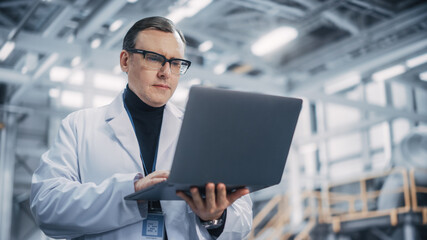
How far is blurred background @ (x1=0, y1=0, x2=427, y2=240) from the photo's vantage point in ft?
26.6

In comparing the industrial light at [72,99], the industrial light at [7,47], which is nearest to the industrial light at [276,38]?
the industrial light at [7,47]

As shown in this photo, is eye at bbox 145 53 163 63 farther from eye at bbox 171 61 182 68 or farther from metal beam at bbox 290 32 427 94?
metal beam at bbox 290 32 427 94

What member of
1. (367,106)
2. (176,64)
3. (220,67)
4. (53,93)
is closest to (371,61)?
(367,106)

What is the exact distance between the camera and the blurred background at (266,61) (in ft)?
26.6

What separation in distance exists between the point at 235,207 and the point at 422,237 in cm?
931

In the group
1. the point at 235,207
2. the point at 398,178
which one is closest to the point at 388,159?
the point at 398,178

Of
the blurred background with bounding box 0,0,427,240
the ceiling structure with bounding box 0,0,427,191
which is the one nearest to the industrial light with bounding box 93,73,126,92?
the blurred background with bounding box 0,0,427,240

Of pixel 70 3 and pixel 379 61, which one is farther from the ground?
pixel 70 3

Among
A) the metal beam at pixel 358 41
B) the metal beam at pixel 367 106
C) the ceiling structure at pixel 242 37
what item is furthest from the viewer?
the metal beam at pixel 367 106

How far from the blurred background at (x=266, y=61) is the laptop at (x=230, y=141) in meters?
5.88

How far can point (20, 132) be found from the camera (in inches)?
563

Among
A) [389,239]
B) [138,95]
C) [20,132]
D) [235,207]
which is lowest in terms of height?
[389,239]

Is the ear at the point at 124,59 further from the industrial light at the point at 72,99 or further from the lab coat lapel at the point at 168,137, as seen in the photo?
the industrial light at the point at 72,99

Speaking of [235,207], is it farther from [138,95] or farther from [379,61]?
[379,61]
